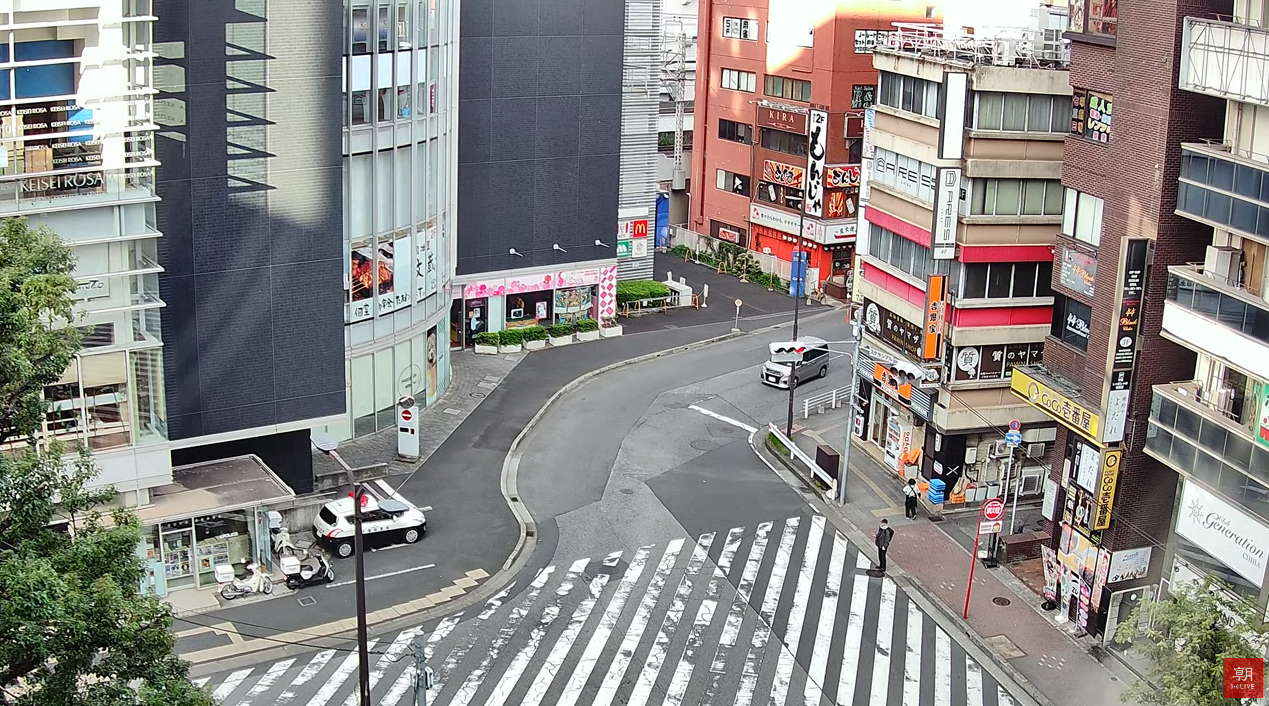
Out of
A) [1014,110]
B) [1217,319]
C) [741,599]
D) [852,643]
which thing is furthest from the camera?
[1014,110]

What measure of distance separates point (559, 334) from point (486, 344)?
4105mm

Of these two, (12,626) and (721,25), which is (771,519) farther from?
(721,25)

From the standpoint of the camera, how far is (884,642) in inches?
1607

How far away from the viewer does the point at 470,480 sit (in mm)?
51438

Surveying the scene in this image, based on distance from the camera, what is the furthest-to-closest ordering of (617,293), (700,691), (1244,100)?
1. (617,293)
2. (700,691)
3. (1244,100)

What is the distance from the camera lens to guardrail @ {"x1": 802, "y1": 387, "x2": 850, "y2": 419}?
60575mm

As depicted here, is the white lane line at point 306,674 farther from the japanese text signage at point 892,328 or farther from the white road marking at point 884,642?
the japanese text signage at point 892,328

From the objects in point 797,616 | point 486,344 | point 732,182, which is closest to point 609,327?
point 486,344

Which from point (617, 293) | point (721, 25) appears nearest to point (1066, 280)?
point (617, 293)

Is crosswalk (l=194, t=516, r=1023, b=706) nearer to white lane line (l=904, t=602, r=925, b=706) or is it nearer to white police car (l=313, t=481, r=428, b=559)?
white lane line (l=904, t=602, r=925, b=706)

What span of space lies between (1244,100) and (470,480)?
2898 cm

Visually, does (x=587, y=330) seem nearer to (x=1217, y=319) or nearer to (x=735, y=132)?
(x=735, y=132)

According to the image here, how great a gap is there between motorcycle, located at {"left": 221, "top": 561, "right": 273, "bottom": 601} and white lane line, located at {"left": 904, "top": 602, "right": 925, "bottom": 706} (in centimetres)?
1860

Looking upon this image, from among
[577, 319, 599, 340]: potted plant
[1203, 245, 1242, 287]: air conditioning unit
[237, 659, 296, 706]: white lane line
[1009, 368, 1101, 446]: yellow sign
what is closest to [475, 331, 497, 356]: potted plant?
[577, 319, 599, 340]: potted plant
